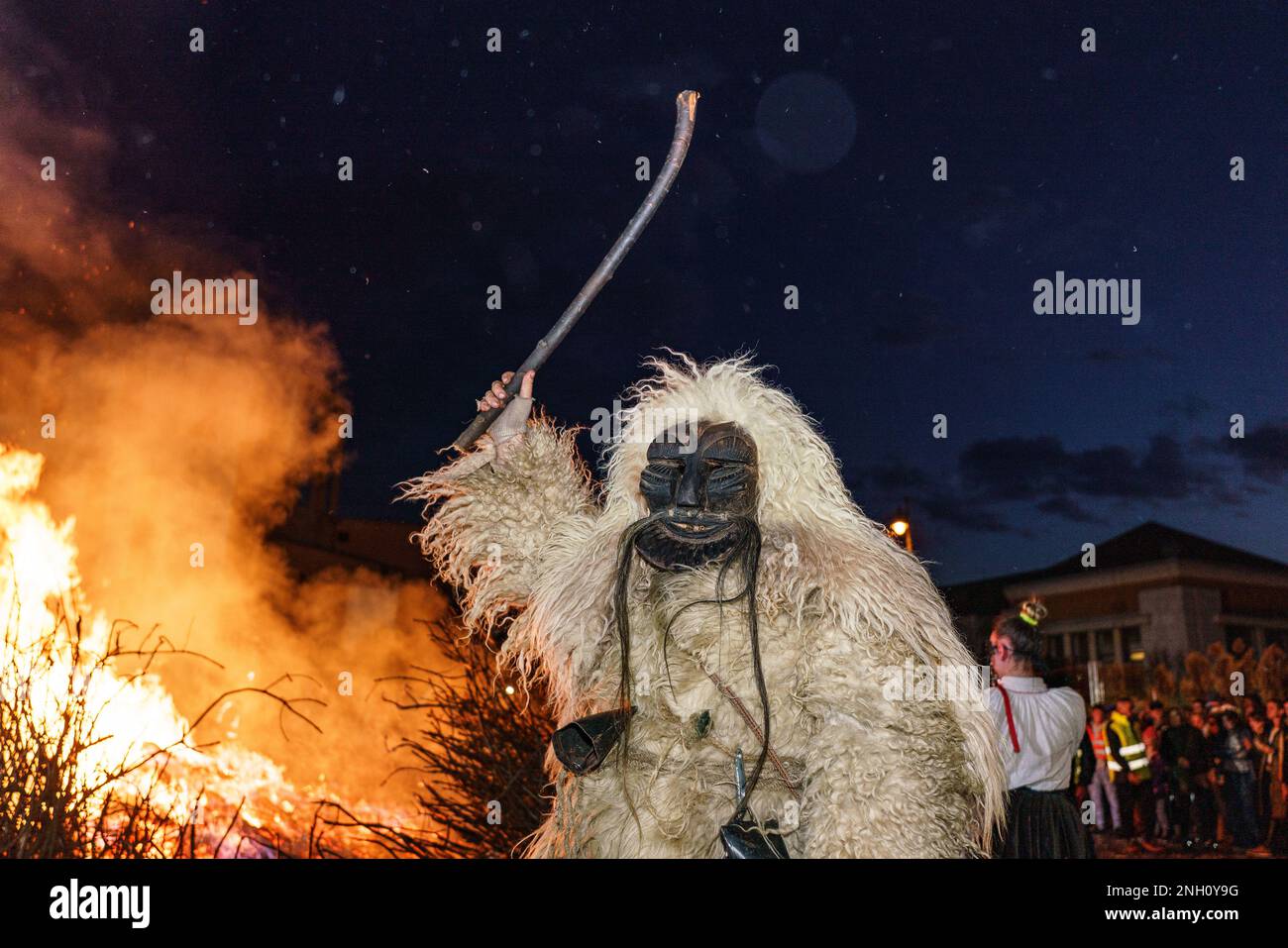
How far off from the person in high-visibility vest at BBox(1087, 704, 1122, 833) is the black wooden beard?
853cm

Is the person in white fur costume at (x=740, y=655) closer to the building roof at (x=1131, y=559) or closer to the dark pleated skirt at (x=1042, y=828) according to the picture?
the dark pleated skirt at (x=1042, y=828)

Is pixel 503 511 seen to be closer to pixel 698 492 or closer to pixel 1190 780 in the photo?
pixel 698 492

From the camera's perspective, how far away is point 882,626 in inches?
87.7

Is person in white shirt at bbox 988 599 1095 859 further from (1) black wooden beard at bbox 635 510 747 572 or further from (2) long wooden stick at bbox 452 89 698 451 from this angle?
(2) long wooden stick at bbox 452 89 698 451

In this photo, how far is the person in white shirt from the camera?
3652mm

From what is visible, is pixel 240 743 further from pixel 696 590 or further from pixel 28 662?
pixel 696 590

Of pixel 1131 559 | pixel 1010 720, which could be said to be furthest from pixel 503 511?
pixel 1131 559

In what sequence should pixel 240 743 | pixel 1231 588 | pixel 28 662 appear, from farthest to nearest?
pixel 1231 588, pixel 240 743, pixel 28 662

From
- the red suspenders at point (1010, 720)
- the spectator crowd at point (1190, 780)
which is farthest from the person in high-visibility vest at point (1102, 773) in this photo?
the red suspenders at point (1010, 720)

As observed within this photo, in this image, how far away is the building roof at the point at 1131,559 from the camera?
1862 centimetres
